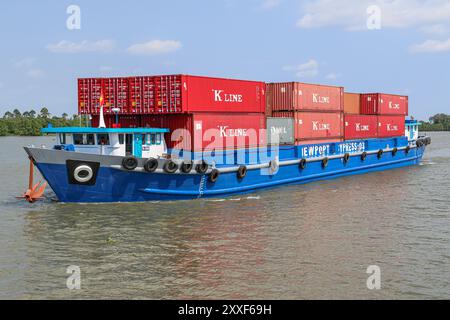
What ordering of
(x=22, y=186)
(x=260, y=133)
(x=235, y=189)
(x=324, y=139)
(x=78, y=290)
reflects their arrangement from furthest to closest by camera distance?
(x=324, y=139) < (x=22, y=186) < (x=260, y=133) < (x=235, y=189) < (x=78, y=290)

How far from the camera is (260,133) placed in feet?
87.2

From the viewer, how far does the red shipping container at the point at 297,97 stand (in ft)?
94.6

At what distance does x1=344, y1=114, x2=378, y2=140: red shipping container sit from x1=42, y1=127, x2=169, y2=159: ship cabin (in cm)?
1685

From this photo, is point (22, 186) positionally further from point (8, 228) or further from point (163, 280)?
Result: point (163, 280)

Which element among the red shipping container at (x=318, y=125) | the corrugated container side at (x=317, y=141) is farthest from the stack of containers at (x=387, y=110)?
the corrugated container side at (x=317, y=141)

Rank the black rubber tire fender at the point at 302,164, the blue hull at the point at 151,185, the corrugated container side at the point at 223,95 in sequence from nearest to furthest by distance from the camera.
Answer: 1. the blue hull at the point at 151,185
2. the corrugated container side at the point at 223,95
3. the black rubber tire fender at the point at 302,164

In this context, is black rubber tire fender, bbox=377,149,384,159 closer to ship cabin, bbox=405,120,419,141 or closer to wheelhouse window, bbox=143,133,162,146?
ship cabin, bbox=405,120,419,141

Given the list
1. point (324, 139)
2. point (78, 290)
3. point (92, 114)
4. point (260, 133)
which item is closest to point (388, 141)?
point (324, 139)

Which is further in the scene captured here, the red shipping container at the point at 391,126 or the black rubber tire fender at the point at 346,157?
the red shipping container at the point at 391,126

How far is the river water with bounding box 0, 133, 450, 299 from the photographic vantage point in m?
11.6

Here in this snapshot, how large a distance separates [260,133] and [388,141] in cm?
1675

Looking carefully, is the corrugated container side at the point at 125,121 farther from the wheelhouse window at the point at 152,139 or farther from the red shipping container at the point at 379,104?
the red shipping container at the point at 379,104

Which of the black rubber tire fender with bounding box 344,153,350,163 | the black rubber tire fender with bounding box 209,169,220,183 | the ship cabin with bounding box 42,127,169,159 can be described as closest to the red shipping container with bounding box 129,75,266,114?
the ship cabin with bounding box 42,127,169,159

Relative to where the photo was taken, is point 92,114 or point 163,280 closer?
point 163,280
